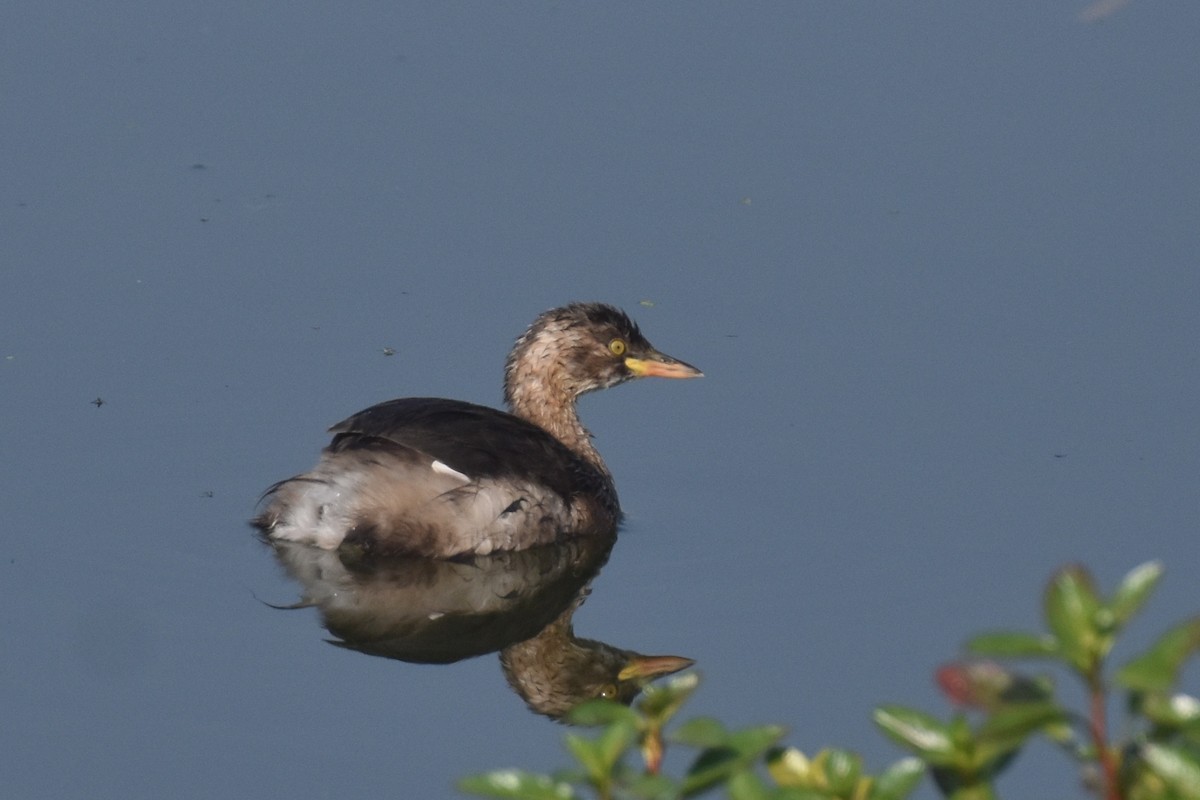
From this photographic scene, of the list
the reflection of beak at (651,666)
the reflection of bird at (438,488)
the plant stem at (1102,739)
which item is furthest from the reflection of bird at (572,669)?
the plant stem at (1102,739)

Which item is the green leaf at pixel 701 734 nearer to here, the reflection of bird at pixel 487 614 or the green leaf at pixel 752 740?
the green leaf at pixel 752 740

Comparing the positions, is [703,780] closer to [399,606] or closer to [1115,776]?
[1115,776]

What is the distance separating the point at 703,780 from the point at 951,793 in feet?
1.18

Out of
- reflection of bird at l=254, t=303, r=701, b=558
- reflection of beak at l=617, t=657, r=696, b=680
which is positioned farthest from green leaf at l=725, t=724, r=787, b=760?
reflection of bird at l=254, t=303, r=701, b=558

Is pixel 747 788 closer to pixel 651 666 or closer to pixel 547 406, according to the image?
pixel 651 666

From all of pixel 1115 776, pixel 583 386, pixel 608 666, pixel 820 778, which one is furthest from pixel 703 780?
pixel 583 386

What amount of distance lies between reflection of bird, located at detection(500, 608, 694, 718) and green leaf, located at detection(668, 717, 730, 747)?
407 centimetres

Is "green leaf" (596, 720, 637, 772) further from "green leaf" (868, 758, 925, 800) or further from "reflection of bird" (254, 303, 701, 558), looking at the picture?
"reflection of bird" (254, 303, 701, 558)

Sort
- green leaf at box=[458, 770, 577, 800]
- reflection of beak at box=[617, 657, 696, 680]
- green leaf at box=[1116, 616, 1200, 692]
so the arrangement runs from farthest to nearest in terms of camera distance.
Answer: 1. reflection of beak at box=[617, 657, 696, 680]
2. green leaf at box=[458, 770, 577, 800]
3. green leaf at box=[1116, 616, 1200, 692]

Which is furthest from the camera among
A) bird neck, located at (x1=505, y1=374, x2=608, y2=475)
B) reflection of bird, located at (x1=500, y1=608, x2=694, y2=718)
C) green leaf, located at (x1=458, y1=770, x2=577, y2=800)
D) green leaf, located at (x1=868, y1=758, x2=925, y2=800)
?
bird neck, located at (x1=505, y1=374, x2=608, y2=475)

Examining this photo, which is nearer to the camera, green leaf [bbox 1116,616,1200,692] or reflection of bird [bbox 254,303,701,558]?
A: green leaf [bbox 1116,616,1200,692]

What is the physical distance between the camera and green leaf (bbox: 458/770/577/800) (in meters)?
2.66

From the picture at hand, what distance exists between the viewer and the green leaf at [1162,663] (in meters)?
2.39

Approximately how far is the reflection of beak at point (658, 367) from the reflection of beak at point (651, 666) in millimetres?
2175
